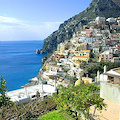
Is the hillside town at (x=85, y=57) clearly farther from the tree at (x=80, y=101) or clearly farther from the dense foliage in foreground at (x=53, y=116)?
the tree at (x=80, y=101)

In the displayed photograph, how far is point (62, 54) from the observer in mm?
34594

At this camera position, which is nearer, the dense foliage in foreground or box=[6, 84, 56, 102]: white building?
the dense foliage in foreground

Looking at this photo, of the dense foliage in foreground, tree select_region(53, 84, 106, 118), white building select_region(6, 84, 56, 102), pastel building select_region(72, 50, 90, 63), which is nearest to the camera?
tree select_region(53, 84, 106, 118)

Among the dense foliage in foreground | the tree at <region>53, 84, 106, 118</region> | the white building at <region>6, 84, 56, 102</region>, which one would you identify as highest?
the tree at <region>53, 84, 106, 118</region>

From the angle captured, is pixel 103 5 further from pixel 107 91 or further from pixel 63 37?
pixel 107 91

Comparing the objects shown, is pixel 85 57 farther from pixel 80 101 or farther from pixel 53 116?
pixel 80 101

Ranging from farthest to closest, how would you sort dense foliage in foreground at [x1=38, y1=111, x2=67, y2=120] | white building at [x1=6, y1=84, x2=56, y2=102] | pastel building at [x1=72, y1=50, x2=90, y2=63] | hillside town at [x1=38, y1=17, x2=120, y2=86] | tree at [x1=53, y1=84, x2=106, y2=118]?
1. pastel building at [x1=72, y1=50, x2=90, y2=63]
2. hillside town at [x1=38, y1=17, x2=120, y2=86]
3. white building at [x1=6, y1=84, x2=56, y2=102]
4. dense foliage in foreground at [x1=38, y1=111, x2=67, y2=120]
5. tree at [x1=53, y1=84, x2=106, y2=118]

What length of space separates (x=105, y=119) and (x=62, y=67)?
22.3 m

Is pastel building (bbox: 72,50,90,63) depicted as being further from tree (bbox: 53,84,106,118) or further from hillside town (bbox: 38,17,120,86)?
tree (bbox: 53,84,106,118)

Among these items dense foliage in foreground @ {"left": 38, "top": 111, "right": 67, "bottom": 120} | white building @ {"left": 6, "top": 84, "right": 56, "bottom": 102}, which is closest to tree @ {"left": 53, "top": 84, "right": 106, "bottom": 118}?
dense foliage in foreground @ {"left": 38, "top": 111, "right": 67, "bottom": 120}

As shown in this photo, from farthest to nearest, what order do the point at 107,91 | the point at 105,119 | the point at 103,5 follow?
the point at 103,5, the point at 105,119, the point at 107,91

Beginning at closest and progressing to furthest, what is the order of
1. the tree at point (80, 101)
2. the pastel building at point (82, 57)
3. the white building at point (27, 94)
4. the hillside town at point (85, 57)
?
the tree at point (80, 101), the white building at point (27, 94), the hillside town at point (85, 57), the pastel building at point (82, 57)

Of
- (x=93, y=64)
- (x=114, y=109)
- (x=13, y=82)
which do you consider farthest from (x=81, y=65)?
(x=114, y=109)

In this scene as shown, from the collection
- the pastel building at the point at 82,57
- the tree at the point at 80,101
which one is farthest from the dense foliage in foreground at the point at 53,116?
the pastel building at the point at 82,57
